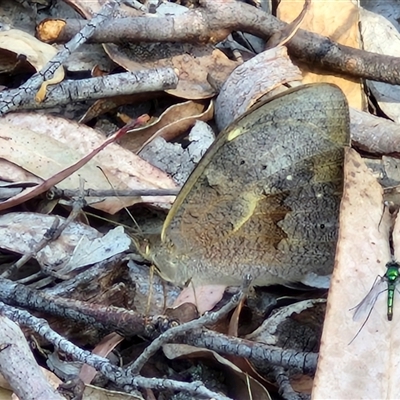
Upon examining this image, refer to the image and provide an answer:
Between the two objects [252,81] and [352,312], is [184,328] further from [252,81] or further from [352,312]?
[252,81]

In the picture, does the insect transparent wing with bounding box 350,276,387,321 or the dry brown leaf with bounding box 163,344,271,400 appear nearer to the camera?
the insect transparent wing with bounding box 350,276,387,321

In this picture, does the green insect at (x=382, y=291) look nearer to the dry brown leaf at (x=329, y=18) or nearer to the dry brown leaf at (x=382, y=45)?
the dry brown leaf at (x=382, y=45)

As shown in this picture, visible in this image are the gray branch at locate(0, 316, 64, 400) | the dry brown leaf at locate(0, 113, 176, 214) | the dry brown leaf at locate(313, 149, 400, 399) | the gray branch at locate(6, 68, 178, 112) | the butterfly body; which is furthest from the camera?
the gray branch at locate(6, 68, 178, 112)

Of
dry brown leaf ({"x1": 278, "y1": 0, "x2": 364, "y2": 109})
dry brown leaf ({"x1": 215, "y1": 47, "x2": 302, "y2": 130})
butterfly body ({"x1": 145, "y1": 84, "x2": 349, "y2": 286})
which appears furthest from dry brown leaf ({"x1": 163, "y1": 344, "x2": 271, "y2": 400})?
dry brown leaf ({"x1": 278, "y1": 0, "x2": 364, "y2": 109})

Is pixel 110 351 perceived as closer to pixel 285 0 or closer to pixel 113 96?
pixel 113 96

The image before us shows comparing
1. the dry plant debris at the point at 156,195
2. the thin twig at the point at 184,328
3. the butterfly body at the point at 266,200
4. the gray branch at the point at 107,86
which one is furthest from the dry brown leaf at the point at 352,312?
the gray branch at the point at 107,86

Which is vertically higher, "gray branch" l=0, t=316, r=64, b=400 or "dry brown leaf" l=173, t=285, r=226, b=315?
"gray branch" l=0, t=316, r=64, b=400

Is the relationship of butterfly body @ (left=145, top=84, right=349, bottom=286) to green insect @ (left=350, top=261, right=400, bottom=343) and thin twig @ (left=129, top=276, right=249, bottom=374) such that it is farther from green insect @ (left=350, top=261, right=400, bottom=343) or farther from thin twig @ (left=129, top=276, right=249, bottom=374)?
thin twig @ (left=129, top=276, right=249, bottom=374)
